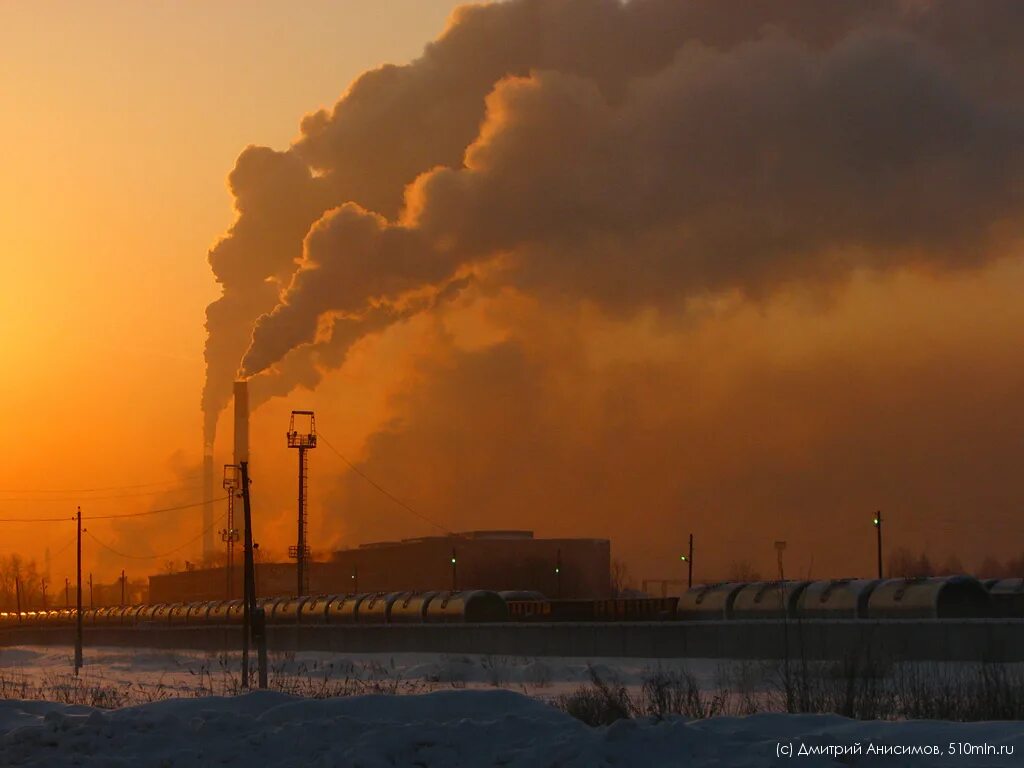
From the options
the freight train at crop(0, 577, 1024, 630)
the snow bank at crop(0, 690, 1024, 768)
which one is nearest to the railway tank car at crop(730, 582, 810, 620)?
the freight train at crop(0, 577, 1024, 630)

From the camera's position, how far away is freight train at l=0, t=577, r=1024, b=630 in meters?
44.1

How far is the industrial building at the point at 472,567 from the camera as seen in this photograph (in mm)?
134625

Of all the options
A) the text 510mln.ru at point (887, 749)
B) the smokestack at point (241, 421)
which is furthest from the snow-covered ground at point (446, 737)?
the smokestack at point (241, 421)

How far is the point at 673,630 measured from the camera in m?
47.1

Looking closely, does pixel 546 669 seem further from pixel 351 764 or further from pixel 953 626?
pixel 351 764

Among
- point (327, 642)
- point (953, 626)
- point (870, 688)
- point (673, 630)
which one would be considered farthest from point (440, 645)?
point (870, 688)

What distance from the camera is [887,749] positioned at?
581 inches

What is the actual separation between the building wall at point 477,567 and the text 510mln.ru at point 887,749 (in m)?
115

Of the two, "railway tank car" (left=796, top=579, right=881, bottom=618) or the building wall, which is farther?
the building wall

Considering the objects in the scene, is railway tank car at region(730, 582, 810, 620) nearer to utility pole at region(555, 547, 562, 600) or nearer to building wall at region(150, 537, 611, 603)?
utility pole at region(555, 547, 562, 600)

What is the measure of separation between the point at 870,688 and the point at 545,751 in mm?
9586

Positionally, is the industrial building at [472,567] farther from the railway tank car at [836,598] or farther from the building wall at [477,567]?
the railway tank car at [836,598]

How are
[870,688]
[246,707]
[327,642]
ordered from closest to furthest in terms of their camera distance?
1. [246,707]
2. [870,688]
3. [327,642]

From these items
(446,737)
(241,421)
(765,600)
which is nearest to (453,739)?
(446,737)
